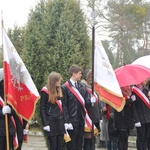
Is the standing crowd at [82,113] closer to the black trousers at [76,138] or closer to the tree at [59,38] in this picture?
the black trousers at [76,138]

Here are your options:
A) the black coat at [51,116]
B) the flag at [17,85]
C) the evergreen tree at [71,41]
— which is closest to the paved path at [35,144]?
the evergreen tree at [71,41]

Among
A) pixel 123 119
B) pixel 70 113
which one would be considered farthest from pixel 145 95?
pixel 70 113

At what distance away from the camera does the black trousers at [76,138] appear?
27.2 feet

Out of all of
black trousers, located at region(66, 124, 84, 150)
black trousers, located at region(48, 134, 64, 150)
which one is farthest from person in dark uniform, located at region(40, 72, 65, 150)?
black trousers, located at region(66, 124, 84, 150)

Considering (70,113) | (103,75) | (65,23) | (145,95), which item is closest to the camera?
(103,75)

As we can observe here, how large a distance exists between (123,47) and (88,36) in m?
16.5

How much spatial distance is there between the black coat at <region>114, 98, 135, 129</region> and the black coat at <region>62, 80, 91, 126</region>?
77 centimetres

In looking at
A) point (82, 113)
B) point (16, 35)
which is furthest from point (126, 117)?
point (16, 35)

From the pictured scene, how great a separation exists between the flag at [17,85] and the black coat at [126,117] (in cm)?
233

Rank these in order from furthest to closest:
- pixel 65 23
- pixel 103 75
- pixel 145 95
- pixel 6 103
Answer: pixel 65 23, pixel 145 95, pixel 103 75, pixel 6 103

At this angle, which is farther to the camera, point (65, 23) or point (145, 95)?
point (65, 23)

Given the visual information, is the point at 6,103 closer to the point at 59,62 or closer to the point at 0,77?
the point at 0,77

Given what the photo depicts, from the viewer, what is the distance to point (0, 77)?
737cm

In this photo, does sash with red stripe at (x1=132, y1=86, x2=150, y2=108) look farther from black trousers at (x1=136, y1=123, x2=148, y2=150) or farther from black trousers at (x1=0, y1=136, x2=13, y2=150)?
black trousers at (x1=0, y1=136, x2=13, y2=150)
